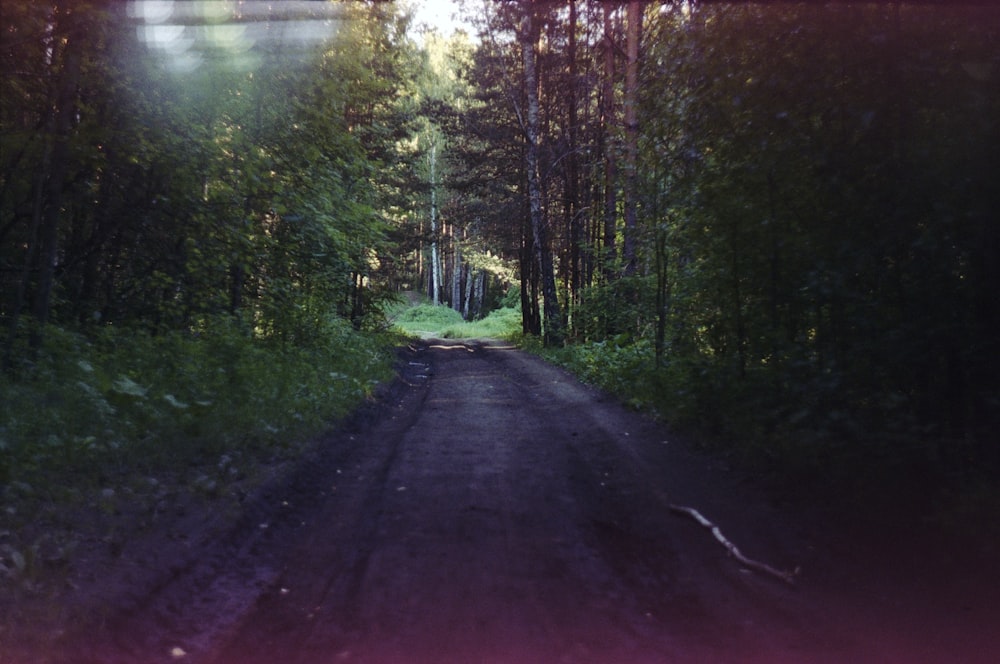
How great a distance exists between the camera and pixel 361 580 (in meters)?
4.33

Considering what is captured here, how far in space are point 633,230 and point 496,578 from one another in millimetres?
8057

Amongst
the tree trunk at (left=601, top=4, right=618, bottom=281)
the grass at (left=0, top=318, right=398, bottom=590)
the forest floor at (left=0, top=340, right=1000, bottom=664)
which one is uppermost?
the tree trunk at (left=601, top=4, right=618, bottom=281)

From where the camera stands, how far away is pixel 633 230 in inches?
449

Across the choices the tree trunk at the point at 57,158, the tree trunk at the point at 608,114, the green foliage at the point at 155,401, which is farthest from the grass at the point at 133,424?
the tree trunk at the point at 608,114

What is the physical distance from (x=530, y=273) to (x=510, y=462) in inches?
871

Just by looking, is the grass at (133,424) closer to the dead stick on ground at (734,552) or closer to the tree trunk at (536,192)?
the dead stick on ground at (734,552)

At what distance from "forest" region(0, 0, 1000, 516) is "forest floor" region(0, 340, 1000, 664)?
2.92ft

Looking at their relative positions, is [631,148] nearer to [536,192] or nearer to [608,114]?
[608,114]

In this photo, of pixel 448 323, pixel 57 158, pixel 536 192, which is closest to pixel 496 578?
pixel 57 158

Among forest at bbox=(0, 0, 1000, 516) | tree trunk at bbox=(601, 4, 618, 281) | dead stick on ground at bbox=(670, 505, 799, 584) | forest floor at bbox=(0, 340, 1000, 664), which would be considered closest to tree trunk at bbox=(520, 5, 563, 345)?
tree trunk at bbox=(601, 4, 618, 281)

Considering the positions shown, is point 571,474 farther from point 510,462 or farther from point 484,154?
point 484,154

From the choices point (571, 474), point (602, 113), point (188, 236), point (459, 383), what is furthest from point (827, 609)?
point (602, 113)

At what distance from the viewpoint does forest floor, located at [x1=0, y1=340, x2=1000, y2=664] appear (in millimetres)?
3506

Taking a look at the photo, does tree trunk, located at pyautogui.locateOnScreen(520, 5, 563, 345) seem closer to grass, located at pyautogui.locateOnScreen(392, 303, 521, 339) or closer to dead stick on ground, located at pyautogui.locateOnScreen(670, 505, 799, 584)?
grass, located at pyautogui.locateOnScreen(392, 303, 521, 339)
